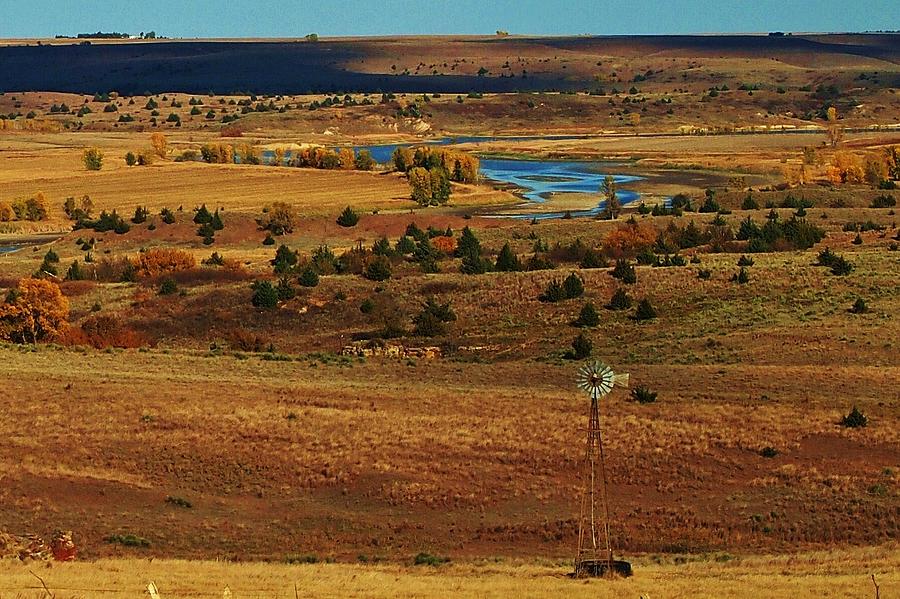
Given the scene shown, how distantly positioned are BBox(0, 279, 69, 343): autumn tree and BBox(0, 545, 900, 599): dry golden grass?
22.9 meters

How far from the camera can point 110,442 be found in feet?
83.4

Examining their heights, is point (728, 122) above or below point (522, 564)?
below

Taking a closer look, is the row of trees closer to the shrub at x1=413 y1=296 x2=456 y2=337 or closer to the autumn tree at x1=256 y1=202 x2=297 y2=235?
the autumn tree at x1=256 y1=202 x2=297 y2=235

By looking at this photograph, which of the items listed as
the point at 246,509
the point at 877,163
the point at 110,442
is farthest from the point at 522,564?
the point at 877,163

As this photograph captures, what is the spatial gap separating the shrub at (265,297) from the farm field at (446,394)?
9cm

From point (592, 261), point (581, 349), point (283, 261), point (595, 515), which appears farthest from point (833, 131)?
point (595, 515)

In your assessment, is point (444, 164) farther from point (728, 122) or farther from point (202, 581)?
point (202, 581)

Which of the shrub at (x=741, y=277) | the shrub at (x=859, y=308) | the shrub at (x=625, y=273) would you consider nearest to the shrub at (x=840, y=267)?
the shrub at (x=741, y=277)

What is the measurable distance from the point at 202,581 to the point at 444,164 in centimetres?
7877

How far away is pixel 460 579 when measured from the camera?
1803 centimetres

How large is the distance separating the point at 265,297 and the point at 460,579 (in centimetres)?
2684

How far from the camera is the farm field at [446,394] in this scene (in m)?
20.2

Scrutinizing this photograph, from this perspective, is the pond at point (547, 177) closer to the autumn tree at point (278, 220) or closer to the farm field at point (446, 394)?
the farm field at point (446, 394)

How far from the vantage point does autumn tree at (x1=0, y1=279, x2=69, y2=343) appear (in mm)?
40500
